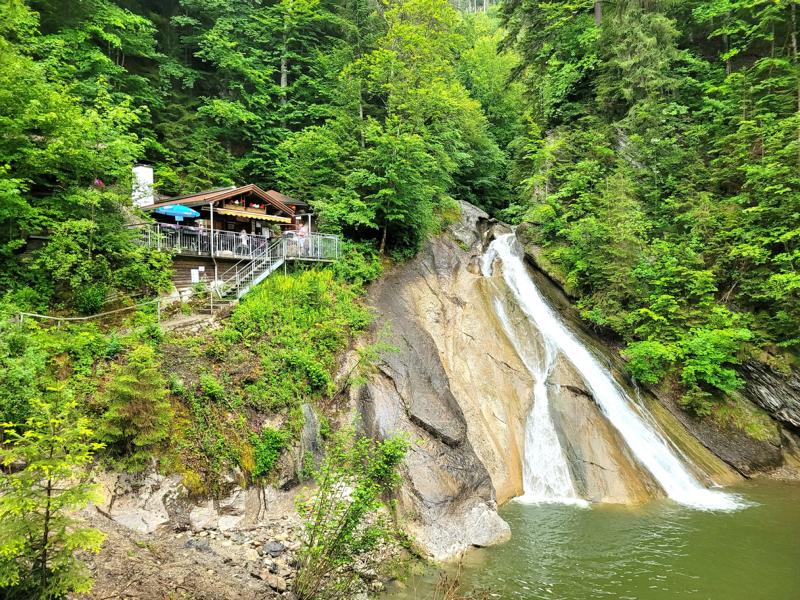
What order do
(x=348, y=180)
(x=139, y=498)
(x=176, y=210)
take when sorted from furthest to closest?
(x=348, y=180) → (x=176, y=210) → (x=139, y=498)

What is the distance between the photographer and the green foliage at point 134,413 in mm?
8047

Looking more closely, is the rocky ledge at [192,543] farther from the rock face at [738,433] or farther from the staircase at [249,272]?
the rock face at [738,433]

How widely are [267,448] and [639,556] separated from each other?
8.97 meters

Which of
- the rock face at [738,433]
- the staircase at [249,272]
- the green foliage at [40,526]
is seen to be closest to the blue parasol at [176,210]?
the staircase at [249,272]

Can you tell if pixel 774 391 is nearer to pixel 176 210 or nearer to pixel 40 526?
pixel 40 526

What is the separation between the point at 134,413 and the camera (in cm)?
818

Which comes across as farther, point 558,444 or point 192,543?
point 558,444

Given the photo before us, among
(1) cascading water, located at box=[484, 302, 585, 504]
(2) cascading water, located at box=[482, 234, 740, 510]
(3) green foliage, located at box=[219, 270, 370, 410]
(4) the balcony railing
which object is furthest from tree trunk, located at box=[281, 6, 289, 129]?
A: (1) cascading water, located at box=[484, 302, 585, 504]

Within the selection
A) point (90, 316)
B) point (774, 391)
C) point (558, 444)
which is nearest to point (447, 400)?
point (558, 444)

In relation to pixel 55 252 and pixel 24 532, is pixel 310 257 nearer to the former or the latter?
pixel 55 252

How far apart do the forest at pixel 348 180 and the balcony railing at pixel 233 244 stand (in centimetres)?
104

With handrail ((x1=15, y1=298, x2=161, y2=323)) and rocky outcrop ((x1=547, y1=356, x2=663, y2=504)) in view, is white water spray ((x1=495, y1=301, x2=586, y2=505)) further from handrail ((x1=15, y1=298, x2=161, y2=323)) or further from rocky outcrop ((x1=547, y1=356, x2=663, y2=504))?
handrail ((x1=15, y1=298, x2=161, y2=323))

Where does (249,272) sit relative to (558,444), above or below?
above

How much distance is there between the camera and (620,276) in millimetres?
17438
